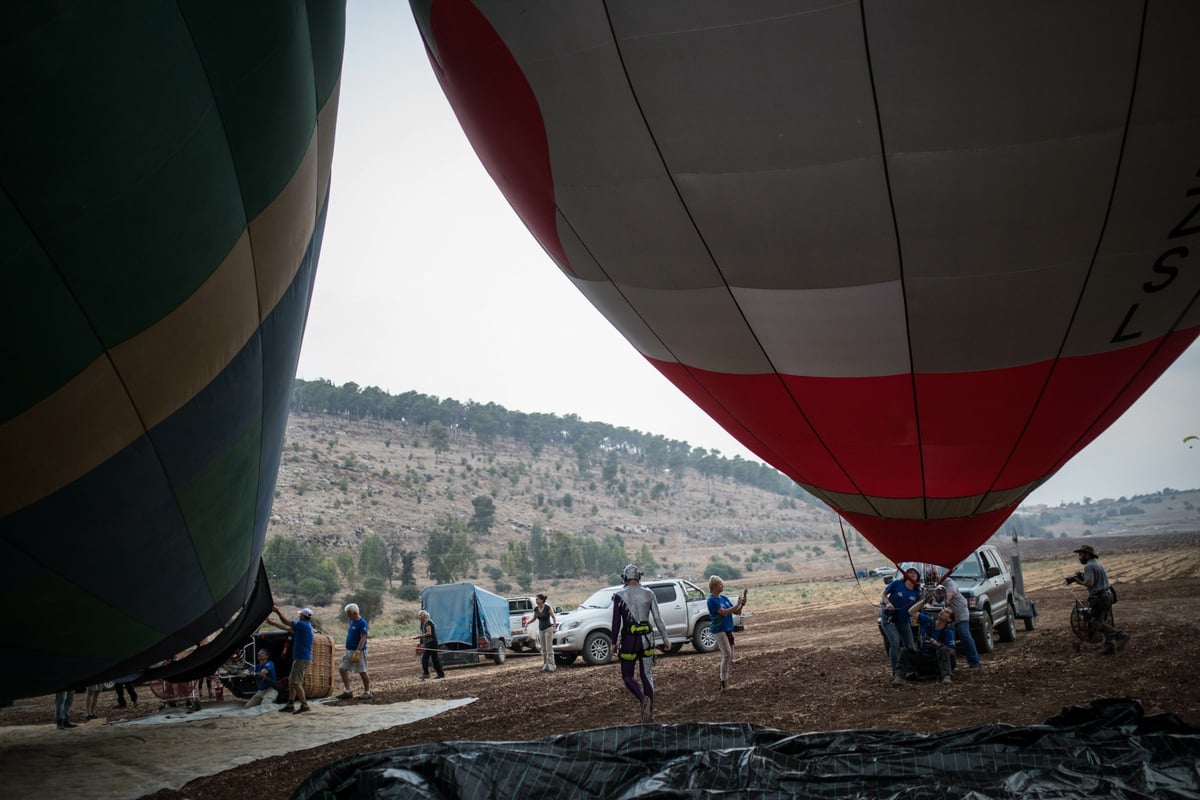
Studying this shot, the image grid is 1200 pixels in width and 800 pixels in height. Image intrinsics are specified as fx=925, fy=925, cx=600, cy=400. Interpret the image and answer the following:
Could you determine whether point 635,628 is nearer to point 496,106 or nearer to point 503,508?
point 496,106

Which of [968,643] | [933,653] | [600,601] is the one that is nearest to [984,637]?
[968,643]

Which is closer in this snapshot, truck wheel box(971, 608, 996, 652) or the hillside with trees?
truck wheel box(971, 608, 996, 652)

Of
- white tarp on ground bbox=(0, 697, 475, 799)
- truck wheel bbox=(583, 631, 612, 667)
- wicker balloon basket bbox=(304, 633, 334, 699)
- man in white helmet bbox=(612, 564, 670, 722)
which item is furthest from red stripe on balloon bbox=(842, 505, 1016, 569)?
truck wheel bbox=(583, 631, 612, 667)

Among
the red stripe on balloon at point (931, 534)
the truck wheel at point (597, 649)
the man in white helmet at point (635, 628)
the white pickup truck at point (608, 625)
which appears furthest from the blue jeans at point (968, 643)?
the truck wheel at point (597, 649)

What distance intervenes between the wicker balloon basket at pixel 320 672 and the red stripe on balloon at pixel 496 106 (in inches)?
385

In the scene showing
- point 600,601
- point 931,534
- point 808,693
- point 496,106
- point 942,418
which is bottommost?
point 808,693

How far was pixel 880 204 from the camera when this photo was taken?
18.0 feet

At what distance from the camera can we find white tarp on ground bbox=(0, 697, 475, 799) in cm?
798

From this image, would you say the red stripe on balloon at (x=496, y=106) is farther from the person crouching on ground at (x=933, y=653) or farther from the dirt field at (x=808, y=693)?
the person crouching on ground at (x=933, y=653)

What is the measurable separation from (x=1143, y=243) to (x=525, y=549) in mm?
93857

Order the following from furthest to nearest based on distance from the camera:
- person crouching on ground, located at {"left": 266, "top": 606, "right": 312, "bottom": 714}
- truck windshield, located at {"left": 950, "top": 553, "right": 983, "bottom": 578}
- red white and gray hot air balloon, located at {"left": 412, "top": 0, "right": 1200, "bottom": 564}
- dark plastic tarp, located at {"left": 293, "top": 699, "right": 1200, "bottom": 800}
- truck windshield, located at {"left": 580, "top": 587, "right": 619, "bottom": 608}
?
truck windshield, located at {"left": 580, "top": 587, "right": 619, "bottom": 608}
truck windshield, located at {"left": 950, "top": 553, "right": 983, "bottom": 578}
person crouching on ground, located at {"left": 266, "top": 606, "right": 312, "bottom": 714}
dark plastic tarp, located at {"left": 293, "top": 699, "right": 1200, "bottom": 800}
red white and gray hot air balloon, located at {"left": 412, "top": 0, "right": 1200, "bottom": 564}

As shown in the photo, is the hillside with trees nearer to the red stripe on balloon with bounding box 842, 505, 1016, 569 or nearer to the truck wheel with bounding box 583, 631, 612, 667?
the truck wheel with bounding box 583, 631, 612, 667

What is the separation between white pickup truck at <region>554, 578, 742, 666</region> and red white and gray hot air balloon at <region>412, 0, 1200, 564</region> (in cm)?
1070

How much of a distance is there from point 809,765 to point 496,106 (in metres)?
4.99
